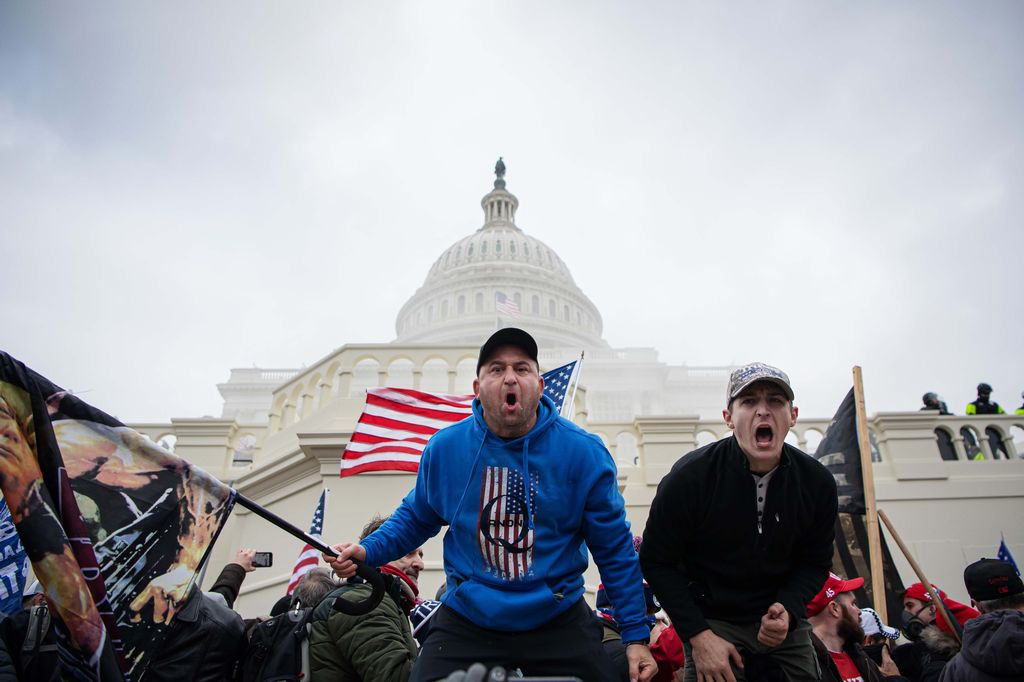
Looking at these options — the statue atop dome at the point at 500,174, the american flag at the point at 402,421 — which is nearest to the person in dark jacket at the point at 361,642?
the american flag at the point at 402,421

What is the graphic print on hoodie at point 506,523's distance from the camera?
249cm

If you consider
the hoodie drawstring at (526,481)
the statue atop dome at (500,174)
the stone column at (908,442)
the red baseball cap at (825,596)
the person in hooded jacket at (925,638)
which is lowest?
the person in hooded jacket at (925,638)

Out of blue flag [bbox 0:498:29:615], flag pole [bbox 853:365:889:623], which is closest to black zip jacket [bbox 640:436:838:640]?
blue flag [bbox 0:498:29:615]

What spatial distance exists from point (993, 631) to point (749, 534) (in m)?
1.80

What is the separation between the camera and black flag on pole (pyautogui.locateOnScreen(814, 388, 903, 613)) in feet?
22.1

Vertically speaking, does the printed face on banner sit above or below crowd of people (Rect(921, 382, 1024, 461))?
below

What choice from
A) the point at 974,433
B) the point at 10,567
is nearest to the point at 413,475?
the point at 10,567

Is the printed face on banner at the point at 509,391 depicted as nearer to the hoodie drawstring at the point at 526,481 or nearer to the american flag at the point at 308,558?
the hoodie drawstring at the point at 526,481

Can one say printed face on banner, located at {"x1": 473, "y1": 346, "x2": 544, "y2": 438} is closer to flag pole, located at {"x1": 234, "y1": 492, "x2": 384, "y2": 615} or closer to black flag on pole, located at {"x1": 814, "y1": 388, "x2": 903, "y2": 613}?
flag pole, located at {"x1": 234, "y1": 492, "x2": 384, "y2": 615}

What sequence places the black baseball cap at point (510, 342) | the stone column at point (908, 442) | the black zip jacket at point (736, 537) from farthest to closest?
the stone column at point (908, 442) < the black baseball cap at point (510, 342) < the black zip jacket at point (736, 537)

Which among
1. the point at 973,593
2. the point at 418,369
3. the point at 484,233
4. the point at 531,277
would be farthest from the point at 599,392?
the point at 973,593

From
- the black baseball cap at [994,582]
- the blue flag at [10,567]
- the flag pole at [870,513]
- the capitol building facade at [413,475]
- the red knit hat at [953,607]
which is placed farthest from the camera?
the capitol building facade at [413,475]

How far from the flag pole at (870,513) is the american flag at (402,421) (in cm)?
307

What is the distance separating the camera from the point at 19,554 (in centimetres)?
311
